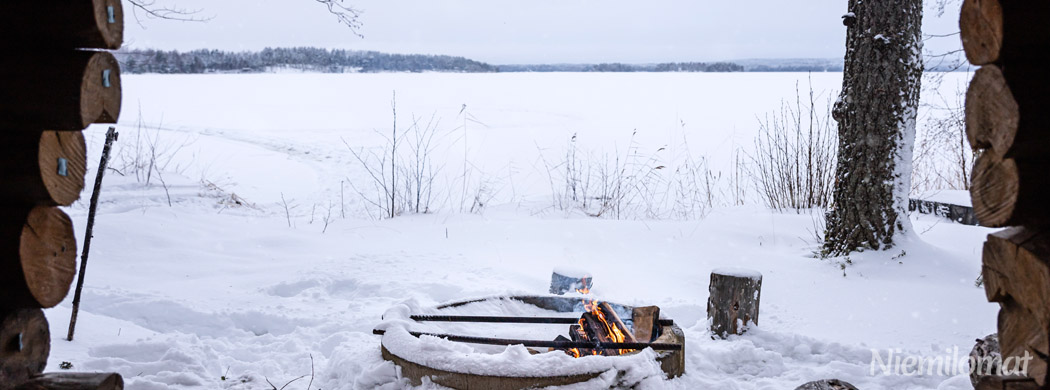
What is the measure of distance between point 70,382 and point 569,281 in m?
3.48

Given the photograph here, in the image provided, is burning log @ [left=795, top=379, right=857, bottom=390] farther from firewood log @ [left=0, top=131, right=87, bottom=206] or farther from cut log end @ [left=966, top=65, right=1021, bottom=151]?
firewood log @ [left=0, top=131, right=87, bottom=206]

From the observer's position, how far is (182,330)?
172 inches

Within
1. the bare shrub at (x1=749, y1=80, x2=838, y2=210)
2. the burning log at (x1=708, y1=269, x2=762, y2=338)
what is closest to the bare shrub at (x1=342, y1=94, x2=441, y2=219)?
the burning log at (x1=708, y1=269, x2=762, y2=338)

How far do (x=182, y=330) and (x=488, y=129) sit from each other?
13.8 m

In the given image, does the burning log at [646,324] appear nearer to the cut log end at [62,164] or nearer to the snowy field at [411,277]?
the snowy field at [411,277]

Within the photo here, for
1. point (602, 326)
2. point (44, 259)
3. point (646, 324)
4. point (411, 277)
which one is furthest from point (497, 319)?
point (44, 259)

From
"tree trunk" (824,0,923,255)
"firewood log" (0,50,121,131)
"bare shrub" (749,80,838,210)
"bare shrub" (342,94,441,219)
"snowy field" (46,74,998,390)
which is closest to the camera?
"firewood log" (0,50,121,131)

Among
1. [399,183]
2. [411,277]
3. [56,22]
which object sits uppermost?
[56,22]

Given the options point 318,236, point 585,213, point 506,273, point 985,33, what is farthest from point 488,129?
point 985,33

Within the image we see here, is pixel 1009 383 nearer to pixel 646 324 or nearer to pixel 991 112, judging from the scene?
pixel 991 112

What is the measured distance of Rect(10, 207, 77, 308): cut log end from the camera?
69.5 inches

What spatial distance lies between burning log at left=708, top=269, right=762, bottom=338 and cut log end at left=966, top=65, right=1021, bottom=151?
8.27ft

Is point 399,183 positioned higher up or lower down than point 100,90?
lower down

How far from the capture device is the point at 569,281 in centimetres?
502
